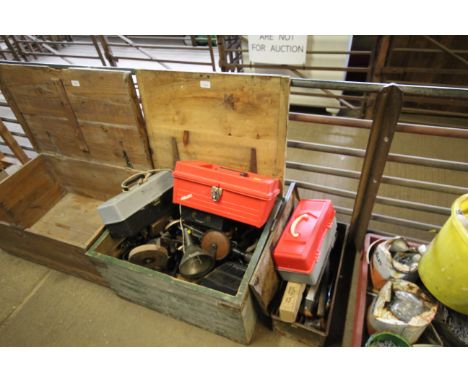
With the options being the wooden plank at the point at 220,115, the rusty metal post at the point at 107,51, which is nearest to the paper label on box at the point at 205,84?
the wooden plank at the point at 220,115

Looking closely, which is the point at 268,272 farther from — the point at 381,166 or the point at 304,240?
the point at 381,166

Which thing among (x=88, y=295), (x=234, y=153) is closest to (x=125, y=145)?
(x=234, y=153)

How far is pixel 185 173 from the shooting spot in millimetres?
1561

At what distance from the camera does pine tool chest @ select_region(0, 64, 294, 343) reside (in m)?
1.42

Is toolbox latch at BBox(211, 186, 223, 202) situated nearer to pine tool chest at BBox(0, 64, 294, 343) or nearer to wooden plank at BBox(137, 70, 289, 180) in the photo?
pine tool chest at BBox(0, 64, 294, 343)

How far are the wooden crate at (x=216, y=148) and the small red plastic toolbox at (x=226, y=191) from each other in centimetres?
12

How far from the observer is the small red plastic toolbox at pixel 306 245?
1.42 metres

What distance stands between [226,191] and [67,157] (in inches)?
58.2

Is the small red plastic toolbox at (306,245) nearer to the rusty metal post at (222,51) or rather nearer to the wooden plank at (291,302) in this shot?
the wooden plank at (291,302)

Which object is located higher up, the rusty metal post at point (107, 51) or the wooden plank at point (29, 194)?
the rusty metal post at point (107, 51)

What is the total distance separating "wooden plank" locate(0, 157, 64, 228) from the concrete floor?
1.46ft

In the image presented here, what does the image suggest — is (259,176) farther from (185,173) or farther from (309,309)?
(309,309)

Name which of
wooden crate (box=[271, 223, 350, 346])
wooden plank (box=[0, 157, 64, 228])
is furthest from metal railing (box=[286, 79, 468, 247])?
wooden plank (box=[0, 157, 64, 228])

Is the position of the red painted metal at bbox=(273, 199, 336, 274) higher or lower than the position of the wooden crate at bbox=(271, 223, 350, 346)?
higher
